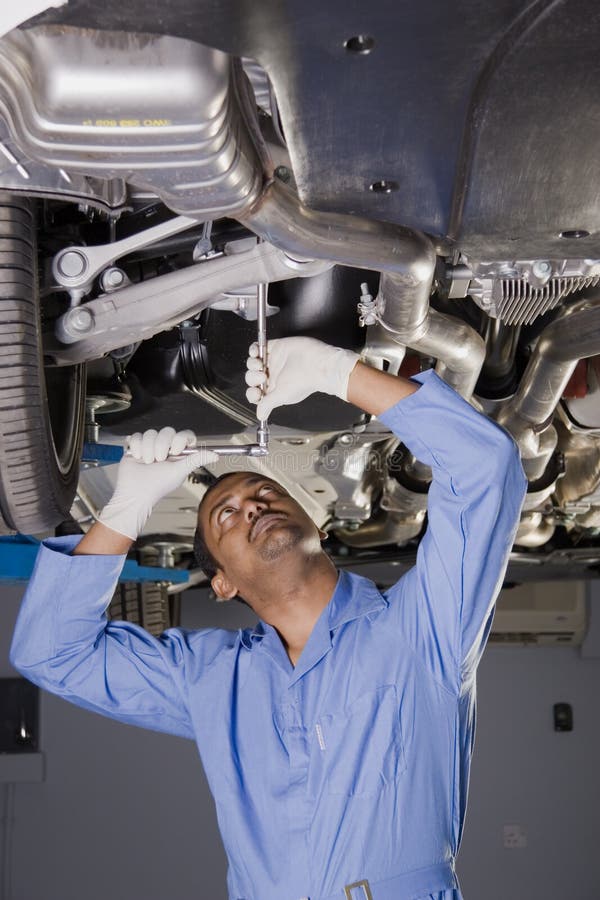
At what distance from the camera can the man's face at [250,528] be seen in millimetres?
1683

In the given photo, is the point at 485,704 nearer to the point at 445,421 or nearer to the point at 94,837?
the point at 94,837

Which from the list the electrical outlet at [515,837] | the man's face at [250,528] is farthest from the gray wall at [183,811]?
the man's face at [250,528]

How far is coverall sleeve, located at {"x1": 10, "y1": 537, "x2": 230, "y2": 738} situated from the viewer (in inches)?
64.1

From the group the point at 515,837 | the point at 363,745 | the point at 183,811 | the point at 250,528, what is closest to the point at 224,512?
the point at 250,528

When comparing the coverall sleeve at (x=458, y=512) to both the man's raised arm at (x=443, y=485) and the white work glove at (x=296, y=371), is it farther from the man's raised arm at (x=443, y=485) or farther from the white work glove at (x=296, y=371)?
the white work glove at (x=296, y=371)

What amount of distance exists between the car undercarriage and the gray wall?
3.25 m

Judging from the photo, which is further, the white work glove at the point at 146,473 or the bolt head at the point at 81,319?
the white work glove at the point at 146,473

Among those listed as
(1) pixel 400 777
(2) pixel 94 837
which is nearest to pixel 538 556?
(1) pixel 400 777

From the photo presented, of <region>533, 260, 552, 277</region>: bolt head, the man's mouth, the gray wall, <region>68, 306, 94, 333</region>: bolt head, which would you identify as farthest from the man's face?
the gray wall

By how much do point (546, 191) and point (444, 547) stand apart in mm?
557

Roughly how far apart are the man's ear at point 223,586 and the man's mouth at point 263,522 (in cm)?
18

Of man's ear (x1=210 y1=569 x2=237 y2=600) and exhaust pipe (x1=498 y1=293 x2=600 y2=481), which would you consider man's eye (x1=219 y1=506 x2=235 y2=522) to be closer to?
man's ear (x1=210 y1=569 x2=237 y2=600)

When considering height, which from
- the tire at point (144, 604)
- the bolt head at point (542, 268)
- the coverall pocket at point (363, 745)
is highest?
the bolt head at point (542, 268)

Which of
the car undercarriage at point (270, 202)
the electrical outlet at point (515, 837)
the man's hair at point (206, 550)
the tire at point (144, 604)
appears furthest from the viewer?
the electrical outlet at point (515, 837)
